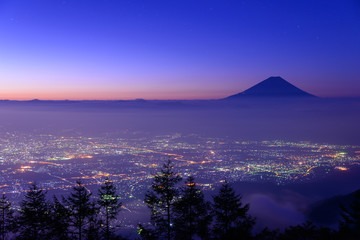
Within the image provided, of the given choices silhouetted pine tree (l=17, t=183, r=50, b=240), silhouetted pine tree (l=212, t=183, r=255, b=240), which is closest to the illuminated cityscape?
silhouetted pine tree (l=17, t=183, r=50, b=240)

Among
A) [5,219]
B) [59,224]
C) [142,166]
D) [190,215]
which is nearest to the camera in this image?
[59,224]

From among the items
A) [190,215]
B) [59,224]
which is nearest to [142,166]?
[59,224]

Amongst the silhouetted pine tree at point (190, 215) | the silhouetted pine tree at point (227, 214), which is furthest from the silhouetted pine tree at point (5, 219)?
the silhouetted pine tree at point (227, 214)

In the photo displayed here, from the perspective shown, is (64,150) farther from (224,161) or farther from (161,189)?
(161,189)

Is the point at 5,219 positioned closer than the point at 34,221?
No

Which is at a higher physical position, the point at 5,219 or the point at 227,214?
the point at 227,214

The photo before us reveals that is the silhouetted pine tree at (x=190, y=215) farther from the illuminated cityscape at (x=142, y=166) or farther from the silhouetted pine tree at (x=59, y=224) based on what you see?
the illuminated cityscape at (x=142, y=166)

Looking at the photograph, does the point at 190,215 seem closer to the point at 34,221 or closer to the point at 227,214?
the point at 227,214

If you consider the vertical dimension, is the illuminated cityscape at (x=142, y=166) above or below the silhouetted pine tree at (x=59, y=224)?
below

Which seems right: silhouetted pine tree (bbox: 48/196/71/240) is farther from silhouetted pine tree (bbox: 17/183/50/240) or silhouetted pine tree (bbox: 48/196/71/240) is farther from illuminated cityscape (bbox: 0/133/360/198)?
illuminated cityscape (bbox: 0/133/360/198)

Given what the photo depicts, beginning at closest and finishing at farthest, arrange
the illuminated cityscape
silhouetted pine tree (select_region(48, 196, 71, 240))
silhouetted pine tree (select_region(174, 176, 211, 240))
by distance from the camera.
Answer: silhouetted pine tree (select_region(48, 196, 71, 240)), silhouetted pine tree (select_region(174, 176, 211, 240)), the illuminated cityscape
